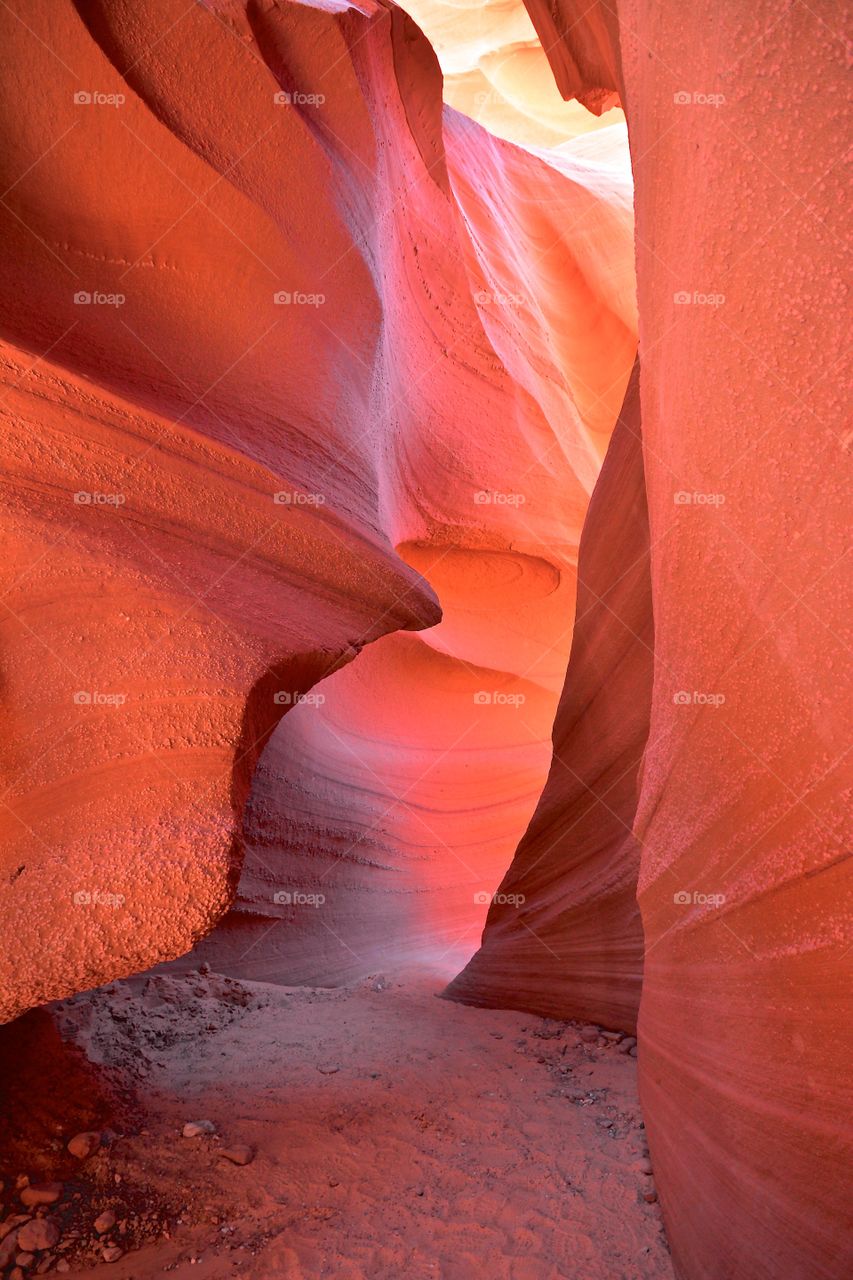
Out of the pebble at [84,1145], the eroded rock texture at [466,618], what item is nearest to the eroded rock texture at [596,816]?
the eroded rock texture at [466,618]

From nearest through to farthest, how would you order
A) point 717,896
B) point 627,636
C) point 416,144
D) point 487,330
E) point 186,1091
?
point 717,896 < point 186,1091 < point 627,636 < point 416,144 < point 487,330

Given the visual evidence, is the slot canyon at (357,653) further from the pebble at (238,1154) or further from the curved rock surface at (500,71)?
the curved rock surface at (500,71)

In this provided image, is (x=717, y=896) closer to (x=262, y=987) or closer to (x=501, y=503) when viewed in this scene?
(x=262, y=987)

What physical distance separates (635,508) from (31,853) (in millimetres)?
2584

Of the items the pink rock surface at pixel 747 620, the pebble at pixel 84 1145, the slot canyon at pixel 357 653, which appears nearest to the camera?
the pink rock surface at pixel 747 620

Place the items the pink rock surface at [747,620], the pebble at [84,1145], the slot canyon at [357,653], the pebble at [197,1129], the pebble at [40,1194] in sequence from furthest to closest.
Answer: the pebble at [197,1129] < the pebble at [84,1145] < the pebble at [40,1194] < the slot canyon at [357,653] < the pink rock surface at [747,620]

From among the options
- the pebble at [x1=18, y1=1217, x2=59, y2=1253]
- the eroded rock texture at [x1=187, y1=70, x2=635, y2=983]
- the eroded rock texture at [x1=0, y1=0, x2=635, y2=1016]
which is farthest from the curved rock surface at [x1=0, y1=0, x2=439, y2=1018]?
the eroded rock texture at [x1=187, y1=70, x2=635, y2=983]

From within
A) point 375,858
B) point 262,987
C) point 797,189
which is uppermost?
point 797,189

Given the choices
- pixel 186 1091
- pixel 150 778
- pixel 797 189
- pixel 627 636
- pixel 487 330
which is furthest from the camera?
Answer: pixel 487 330

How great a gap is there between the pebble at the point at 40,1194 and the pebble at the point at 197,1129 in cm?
42

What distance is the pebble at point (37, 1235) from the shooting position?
7.34ft

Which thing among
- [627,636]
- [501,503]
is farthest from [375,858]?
[627,636]

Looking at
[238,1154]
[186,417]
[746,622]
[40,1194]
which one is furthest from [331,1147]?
[186,417]

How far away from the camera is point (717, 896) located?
2096 millimetres
